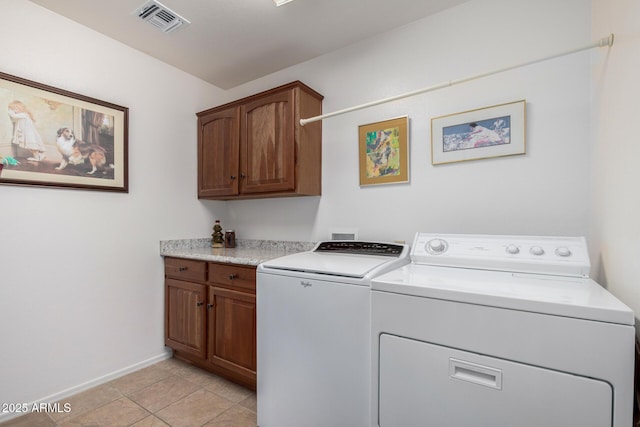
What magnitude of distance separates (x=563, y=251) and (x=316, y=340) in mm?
1159

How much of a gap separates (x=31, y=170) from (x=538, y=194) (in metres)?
2.94

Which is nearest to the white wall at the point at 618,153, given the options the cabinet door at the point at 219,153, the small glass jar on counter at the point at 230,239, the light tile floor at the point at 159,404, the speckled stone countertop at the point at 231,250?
the speckled stone countertop at the point at 231,250

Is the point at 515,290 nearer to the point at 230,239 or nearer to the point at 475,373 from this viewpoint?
the point at 475,373

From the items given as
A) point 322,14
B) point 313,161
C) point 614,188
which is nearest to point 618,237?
point 614,188

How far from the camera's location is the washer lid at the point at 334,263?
136cm

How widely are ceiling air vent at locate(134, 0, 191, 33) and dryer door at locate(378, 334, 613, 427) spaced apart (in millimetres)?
2246

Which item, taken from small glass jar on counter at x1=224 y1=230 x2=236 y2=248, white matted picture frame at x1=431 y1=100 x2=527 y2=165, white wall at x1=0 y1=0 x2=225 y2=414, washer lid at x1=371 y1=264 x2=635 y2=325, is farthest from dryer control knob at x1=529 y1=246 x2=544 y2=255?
white wall at x1=0 y1=0 x2=225 y2=414

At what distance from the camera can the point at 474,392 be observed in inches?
38.8

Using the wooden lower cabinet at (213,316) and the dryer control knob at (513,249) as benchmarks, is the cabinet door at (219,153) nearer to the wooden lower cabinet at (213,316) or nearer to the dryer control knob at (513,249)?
the wooden lower cabinet at (213,316)

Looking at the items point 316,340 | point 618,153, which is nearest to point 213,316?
point 316,340

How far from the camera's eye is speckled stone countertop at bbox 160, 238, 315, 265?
6.89ft

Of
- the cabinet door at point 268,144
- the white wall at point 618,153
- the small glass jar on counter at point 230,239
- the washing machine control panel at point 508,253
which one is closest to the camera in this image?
the white wall at point 618,153

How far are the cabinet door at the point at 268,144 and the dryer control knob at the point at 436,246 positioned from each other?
39.5 inches

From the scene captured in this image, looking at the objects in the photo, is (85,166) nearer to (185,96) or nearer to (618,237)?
(185,96)
